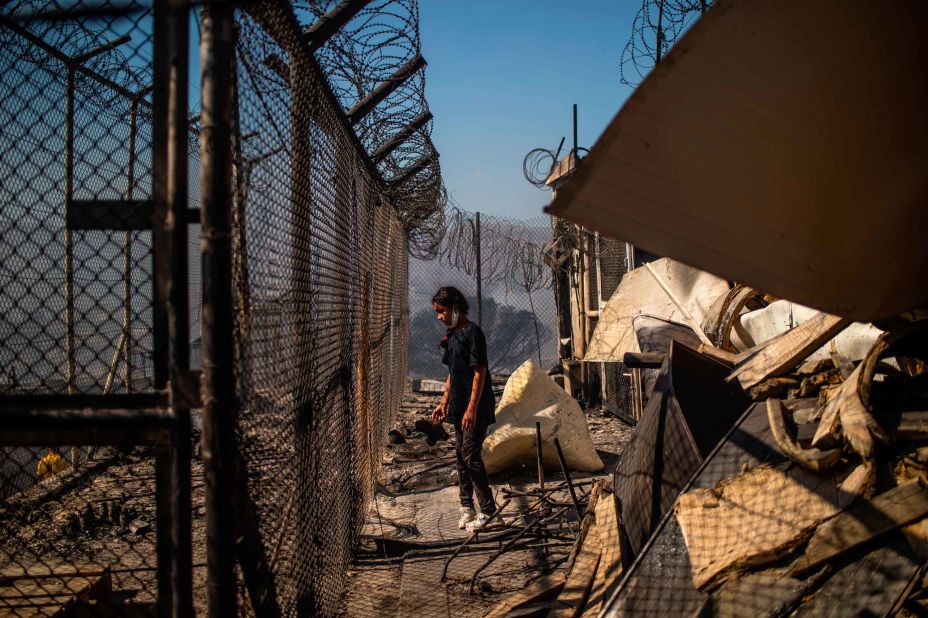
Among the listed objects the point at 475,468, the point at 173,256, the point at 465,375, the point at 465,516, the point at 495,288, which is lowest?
the point at 465,516

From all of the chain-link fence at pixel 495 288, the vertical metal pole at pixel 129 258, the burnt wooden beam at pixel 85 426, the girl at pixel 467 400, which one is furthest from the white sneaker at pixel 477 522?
the chain-link fence at pixel 495 288

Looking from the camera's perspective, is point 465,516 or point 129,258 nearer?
point 129,258

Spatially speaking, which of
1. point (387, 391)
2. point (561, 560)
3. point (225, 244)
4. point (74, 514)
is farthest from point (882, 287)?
point (387, 391)

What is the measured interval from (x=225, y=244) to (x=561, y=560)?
128 inches

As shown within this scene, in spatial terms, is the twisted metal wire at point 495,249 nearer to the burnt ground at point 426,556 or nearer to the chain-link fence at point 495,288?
the chain-link fence at point 495,288

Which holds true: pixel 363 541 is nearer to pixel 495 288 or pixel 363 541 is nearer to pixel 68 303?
pixel 68 303

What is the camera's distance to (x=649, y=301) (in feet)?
21.0

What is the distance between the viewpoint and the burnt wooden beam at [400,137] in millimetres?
5457

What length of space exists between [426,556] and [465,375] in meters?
1.35

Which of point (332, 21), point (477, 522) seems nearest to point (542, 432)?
point (477, 522)

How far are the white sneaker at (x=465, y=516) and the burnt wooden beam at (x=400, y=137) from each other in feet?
9.23

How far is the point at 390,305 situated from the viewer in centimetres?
793

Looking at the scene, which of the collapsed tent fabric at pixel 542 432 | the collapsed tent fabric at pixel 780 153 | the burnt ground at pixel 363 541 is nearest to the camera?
the collapsed tent fabric at pixel 780 153

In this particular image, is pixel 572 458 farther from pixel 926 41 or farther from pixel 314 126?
pixel 926 41
